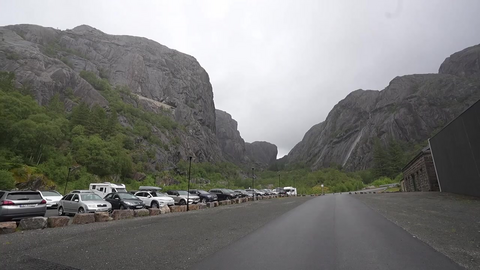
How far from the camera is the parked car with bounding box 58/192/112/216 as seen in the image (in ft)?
48.1

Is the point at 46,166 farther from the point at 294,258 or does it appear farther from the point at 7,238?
the point at 294,258

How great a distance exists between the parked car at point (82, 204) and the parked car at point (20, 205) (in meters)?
2.85

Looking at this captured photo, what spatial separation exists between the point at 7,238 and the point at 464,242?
13064 millimetres

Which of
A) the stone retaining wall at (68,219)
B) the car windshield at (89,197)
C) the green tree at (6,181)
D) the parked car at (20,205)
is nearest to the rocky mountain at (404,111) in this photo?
the stone retaining wall at (68,219)

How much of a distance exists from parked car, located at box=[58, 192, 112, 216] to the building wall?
34942 millimetres

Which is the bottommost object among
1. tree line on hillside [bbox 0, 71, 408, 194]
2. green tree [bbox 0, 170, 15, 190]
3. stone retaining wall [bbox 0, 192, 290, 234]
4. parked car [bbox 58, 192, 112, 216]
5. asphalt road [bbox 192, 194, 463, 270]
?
asphalt road [bbox 192, 194, 463, 270]

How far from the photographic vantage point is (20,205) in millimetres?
11078

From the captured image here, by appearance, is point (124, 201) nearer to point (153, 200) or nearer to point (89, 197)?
point (89, 197)

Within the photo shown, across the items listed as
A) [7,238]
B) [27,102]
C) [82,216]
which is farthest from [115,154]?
[7,238]

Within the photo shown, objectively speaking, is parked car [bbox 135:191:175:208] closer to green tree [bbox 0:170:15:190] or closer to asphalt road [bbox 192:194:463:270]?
asphalt road [bbox 192:194:463:270]

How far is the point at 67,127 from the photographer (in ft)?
171

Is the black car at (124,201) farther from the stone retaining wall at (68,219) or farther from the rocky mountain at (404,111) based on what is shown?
the rocky mountain at (404,111)

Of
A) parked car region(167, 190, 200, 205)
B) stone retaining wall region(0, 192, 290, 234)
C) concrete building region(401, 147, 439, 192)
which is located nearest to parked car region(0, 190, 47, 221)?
stone retaining wall region(0, 192, 290, 234)

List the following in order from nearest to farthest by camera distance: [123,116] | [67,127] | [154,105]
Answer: [67,127] < [123,116] < [154,105]
